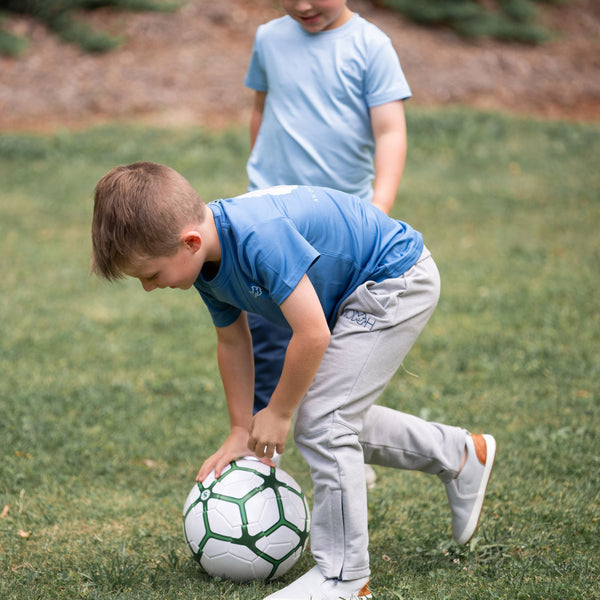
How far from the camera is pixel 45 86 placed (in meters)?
11.4

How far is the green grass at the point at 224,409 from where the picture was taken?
312 cm

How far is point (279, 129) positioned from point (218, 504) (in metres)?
1.69

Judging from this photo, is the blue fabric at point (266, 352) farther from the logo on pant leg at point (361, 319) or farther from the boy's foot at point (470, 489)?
the boy's foot at point (470, 489)

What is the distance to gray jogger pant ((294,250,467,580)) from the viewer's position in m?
2.75

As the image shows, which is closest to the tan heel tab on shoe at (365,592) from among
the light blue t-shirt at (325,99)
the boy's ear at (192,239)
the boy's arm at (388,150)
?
the boy's ear at (192,239)

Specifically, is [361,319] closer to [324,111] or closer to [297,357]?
[297,357]

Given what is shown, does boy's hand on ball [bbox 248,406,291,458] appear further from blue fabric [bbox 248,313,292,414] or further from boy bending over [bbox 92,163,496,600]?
blue fabric [bbox 248,313,292,414]

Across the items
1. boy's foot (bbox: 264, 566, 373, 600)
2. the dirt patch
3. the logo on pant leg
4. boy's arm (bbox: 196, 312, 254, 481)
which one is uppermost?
the logo on pant leg

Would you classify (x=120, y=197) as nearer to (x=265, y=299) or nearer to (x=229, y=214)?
(x=229, y=214)

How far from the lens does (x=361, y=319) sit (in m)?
2.84

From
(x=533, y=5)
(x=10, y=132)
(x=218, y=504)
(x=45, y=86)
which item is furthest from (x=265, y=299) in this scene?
(x=533, y=5)

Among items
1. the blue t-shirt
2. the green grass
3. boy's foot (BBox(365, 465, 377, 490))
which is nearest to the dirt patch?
the green grass

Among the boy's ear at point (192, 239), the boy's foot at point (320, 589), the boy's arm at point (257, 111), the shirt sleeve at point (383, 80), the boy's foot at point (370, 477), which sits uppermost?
the shirt sleeve at point (383, 80)

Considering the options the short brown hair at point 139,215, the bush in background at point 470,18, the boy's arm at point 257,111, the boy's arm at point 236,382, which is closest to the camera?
the short brown hair at point 139,215
